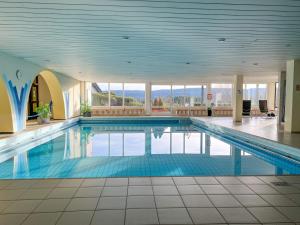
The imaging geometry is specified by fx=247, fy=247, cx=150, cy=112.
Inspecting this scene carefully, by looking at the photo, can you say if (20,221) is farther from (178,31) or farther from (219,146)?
(219,146)

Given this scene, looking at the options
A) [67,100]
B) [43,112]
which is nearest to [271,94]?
[67,100]

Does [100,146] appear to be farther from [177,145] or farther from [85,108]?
[85,108]

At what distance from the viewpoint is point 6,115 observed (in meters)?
7.46

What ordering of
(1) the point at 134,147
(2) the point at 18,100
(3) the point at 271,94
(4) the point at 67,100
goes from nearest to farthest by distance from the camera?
(1) the point at 134,147
(2) the point at 18,100
(4) the point at 67,100
(3) the point at 271,94

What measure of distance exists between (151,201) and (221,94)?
16.1 meters

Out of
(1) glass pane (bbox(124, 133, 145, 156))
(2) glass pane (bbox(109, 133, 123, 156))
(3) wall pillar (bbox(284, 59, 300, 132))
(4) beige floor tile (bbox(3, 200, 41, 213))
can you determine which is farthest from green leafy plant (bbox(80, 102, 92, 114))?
(4) beige floor tile (bbox(3, 200, 41, 213))

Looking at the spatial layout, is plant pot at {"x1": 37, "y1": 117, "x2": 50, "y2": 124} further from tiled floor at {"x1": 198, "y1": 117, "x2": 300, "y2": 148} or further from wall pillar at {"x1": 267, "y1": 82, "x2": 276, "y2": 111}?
wall pillar at {"x1": 267, "y1": 82, "x2": 276, "y2": 111}

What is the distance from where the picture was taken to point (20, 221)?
245 cm

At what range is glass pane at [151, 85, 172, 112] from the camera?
1722 cm

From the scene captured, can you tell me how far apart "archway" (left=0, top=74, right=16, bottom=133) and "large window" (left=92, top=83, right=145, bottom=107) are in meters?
9.77

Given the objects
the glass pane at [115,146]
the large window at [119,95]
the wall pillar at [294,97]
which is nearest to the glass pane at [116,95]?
the large window at [119,95]

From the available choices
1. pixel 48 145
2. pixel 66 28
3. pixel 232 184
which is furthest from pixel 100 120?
pixel 232 184

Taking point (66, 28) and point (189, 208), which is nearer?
point (189, 208)

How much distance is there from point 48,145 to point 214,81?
12293 mm
